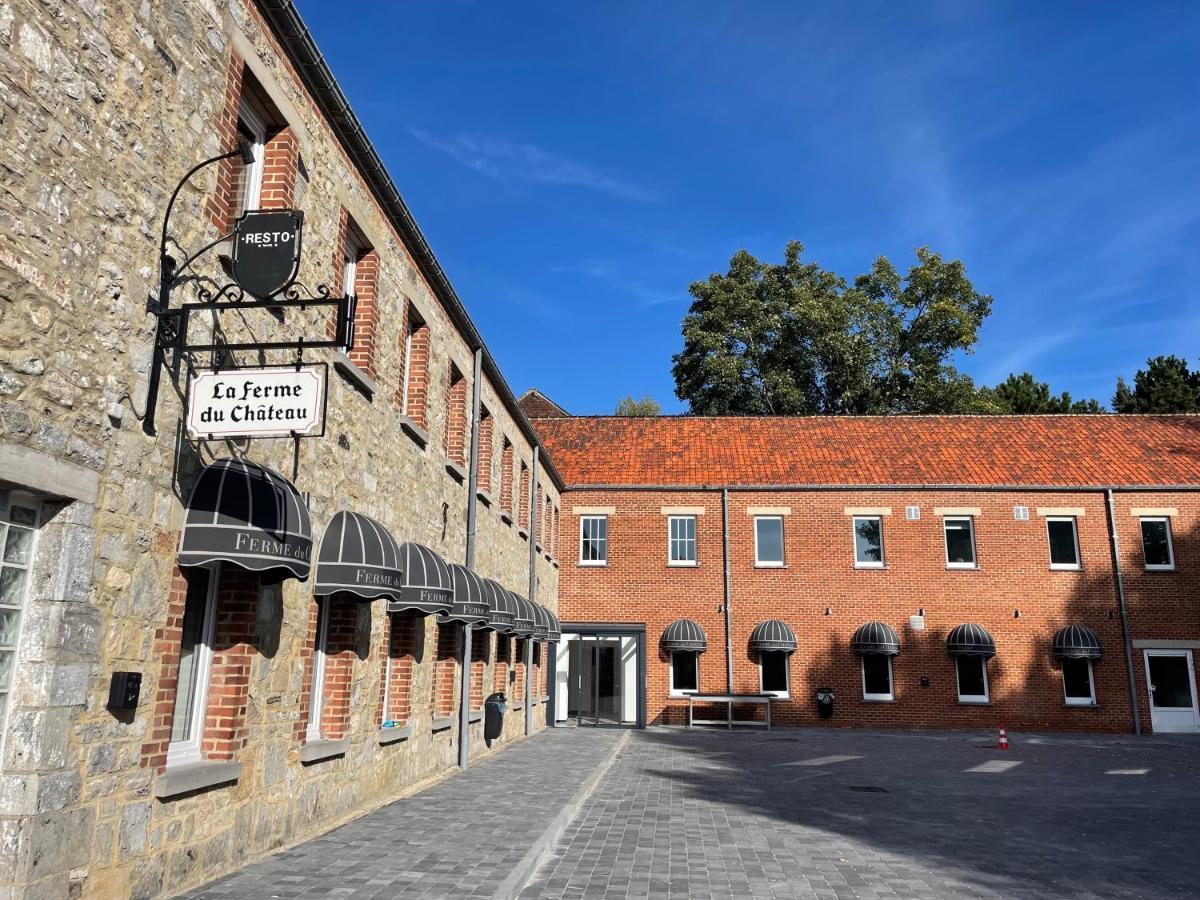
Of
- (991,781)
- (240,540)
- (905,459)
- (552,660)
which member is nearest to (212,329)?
(240,540)

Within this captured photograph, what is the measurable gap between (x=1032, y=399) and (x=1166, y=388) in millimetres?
5810

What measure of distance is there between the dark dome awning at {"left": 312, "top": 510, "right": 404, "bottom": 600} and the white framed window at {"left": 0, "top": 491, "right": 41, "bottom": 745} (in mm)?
3407

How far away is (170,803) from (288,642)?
2024mm

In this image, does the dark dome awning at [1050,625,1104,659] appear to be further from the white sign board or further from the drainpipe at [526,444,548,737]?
the white sign board

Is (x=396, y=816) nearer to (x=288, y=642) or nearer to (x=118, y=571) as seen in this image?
(x=288, y=642)

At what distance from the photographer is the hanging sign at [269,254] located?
6.29 m

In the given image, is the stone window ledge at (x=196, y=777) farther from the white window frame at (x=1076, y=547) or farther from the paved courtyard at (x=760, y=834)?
the white window frame at (x=1076, y=547)

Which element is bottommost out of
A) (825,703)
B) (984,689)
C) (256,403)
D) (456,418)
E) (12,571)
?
(825,703)

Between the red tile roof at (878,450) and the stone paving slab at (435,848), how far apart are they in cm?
1577

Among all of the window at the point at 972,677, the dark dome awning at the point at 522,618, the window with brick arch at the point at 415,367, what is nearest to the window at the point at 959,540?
the window at the point at 972,677

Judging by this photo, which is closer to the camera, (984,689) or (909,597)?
(984,689)

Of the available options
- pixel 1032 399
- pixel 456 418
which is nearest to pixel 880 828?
pixel 456 418

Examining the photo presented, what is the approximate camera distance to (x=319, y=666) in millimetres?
9258

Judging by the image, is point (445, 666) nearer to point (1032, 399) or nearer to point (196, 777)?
point (196, 777)
